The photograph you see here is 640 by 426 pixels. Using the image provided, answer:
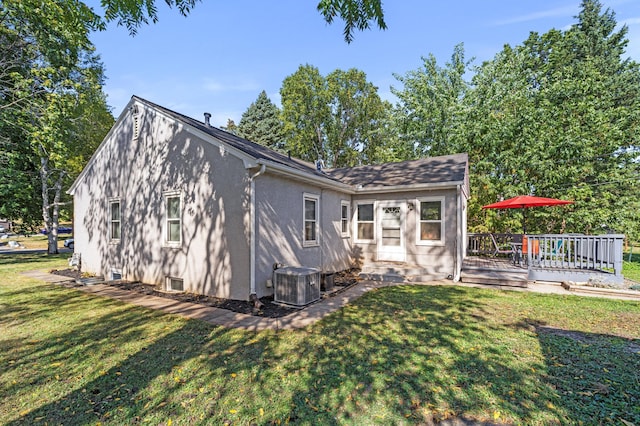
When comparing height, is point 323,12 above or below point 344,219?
above

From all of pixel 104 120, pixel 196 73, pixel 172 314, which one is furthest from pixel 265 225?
pixel 104 120

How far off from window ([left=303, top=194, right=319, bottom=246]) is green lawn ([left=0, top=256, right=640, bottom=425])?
10.4 feet

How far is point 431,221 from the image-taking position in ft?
32.1

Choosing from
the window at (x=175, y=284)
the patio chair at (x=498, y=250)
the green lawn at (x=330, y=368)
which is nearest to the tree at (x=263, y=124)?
the patio chair at (x=498, y=250)

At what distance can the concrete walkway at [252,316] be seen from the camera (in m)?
5.24

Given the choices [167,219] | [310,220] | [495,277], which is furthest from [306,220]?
[495,277]

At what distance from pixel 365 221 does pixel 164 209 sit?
671cm

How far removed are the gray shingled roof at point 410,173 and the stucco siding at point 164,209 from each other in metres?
5.70

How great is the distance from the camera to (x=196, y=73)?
34.6 feet

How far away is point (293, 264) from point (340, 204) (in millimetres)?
3430

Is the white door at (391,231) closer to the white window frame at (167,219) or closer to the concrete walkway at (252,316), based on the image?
the concrete walkway at (252,316)

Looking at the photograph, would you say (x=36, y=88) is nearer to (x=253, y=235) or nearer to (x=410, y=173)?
(x=253, y=235)

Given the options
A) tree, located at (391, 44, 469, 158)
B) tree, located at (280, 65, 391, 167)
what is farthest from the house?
tree, located at (280, 65, 391, 167)

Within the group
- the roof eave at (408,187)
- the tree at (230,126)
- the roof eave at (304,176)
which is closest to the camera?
the roof eave at (304,176)
